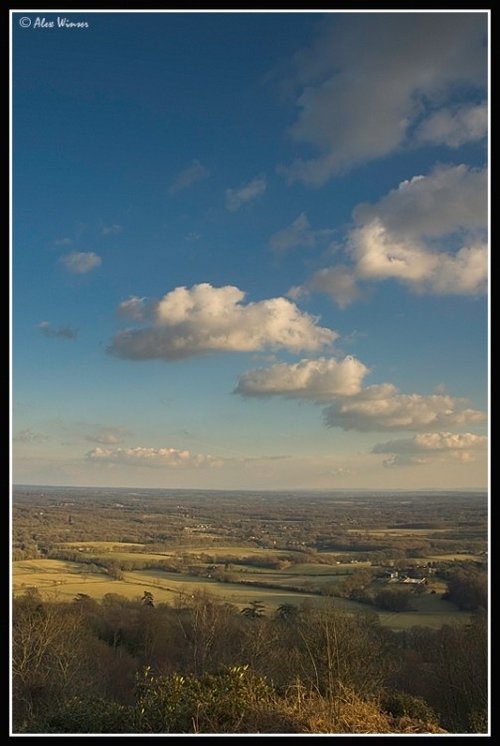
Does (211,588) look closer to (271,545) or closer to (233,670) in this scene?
(271,545)

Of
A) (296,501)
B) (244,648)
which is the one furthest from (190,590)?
(296,501)

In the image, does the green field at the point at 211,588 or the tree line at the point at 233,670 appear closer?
the tree line at the point at 233,670

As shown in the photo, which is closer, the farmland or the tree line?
the tree line

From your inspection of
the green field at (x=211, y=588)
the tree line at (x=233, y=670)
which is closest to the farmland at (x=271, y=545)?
the green field at (x=211, y=588)

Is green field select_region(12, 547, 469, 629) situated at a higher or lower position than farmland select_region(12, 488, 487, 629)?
lower

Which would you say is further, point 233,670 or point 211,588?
point 211,588

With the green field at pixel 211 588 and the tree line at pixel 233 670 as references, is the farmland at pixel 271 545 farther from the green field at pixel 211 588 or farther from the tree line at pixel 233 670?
the tree line at pixel 233 670

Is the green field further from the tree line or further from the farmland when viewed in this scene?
the tree line

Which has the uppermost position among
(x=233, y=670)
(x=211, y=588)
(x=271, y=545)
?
(x=233, y=670)

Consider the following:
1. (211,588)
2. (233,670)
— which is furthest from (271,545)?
(233,670)

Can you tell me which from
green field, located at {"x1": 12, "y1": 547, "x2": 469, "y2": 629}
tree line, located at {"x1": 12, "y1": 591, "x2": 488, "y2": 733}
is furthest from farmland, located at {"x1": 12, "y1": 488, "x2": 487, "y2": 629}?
tree line, located at {"x1": 12, "y1": 591, "x2": 488, "y2": 733}
